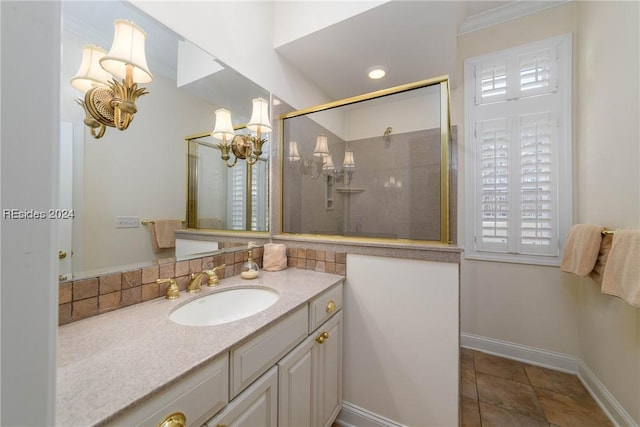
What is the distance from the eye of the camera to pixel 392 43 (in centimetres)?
157

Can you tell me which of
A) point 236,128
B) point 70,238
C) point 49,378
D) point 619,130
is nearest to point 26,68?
point 49,378

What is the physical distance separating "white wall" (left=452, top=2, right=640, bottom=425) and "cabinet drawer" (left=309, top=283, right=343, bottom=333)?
1401 mm

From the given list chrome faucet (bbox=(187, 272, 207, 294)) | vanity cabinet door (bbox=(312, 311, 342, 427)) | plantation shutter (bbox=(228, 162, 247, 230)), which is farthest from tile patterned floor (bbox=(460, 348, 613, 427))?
plantation shutter (bbox=(228, 162, 247, 230))

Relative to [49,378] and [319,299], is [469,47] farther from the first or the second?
[49,378]

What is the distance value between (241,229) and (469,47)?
242 centimetres

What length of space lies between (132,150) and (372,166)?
129 cm

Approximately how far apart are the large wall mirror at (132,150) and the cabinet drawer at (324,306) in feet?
2.20

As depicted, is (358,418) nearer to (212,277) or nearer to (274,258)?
(274,258)

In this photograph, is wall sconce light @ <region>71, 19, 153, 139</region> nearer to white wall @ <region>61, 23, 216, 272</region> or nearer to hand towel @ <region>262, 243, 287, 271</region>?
white wall @ <region>61, 23, 216, 272</region>

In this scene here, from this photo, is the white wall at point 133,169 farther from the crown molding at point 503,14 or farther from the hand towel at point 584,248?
the crown molding at point 503,14

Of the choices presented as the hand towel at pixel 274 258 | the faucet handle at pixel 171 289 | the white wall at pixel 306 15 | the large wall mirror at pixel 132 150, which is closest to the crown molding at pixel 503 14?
the white wall at pixel 306 15

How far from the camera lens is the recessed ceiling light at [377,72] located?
72.8 inches

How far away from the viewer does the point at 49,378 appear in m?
0.27

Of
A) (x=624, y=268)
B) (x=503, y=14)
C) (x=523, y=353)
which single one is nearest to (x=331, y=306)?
(x=624, y=268)
